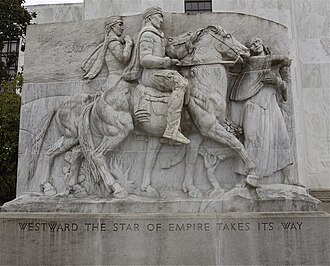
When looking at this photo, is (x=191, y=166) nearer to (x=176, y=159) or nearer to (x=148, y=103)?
(x=176, y=159)

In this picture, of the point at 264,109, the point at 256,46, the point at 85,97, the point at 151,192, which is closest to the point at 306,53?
the point at 256,46

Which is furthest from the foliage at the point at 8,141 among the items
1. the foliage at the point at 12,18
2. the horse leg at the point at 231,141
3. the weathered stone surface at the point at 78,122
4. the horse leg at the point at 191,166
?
the horse leg at the point at 231,141

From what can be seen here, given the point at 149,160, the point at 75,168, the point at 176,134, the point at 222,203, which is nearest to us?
the point at 222,203

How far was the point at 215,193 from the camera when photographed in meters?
9.30

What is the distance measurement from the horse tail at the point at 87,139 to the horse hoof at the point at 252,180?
3.25m

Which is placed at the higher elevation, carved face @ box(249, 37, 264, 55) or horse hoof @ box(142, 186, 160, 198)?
carved face @ box(249, 37, 264, 55)

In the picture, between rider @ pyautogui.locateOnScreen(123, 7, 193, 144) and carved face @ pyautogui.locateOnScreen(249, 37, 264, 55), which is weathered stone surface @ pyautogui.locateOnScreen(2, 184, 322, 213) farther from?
carved face @ pyautogui.locateOnScreen(249, 37, 264, 55)

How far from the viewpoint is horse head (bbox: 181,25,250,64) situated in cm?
983

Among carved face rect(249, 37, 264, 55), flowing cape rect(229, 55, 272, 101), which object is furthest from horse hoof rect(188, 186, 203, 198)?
carved face rect(249, 37, 264, 55)

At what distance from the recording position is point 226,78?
9.90 m

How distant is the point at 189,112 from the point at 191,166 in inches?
47.4

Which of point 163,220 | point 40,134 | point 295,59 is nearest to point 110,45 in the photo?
point 40,134

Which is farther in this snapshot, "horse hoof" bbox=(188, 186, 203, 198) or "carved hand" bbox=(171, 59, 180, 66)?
"carved hand" bbox=(171, 59, 180, 66)

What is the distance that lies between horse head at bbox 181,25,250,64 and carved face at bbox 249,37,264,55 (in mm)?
234
